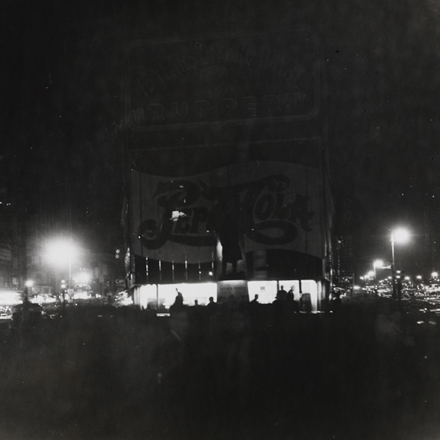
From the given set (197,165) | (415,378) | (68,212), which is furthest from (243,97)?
(68,212)

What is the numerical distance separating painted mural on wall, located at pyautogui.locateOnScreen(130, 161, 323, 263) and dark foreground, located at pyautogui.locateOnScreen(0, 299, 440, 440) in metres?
14.1

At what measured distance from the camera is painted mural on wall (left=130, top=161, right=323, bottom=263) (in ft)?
101

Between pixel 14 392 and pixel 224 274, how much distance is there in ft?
66.8

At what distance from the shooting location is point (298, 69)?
24281mm

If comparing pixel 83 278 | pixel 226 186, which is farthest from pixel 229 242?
pixel 83 278

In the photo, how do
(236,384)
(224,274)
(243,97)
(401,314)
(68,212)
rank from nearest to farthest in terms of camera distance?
(236,384), (401,314), (243,97), (224,274), (68,212)

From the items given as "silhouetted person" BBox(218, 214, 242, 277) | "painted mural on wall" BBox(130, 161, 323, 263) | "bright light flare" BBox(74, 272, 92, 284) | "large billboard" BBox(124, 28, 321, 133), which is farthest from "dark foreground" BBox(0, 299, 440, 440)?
"bright light flare" BBox(74, 272, 92, 284)

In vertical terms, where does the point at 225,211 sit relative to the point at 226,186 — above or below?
below

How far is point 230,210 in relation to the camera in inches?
1210

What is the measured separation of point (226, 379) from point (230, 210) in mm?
21568

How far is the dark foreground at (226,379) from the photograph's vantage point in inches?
251

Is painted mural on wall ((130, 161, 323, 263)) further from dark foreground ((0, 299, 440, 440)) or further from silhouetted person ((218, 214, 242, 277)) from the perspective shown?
dark foreground ((0, 299, 440, 440))

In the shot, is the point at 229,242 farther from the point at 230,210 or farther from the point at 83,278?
the point at 83,278

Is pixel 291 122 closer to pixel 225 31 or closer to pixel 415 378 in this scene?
pixel 225 31
